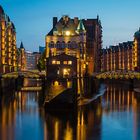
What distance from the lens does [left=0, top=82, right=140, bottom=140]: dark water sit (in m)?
52.4

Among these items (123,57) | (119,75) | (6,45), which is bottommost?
(119,75)

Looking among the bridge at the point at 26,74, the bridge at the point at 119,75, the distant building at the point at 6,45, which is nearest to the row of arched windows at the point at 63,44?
the bridge at the point at 26,74

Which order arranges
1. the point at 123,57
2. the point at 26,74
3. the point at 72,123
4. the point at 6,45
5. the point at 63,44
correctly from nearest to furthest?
the point at 72,123 < the point at 63,44 < the point at 26,74 < the point at 6,45 < the point at 123,57

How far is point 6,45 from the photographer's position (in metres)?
123

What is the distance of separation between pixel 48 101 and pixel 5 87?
40018mm

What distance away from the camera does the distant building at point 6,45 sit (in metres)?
115

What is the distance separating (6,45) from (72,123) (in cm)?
6682

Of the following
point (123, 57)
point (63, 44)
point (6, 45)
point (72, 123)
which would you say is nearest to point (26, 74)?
point (63, 44)

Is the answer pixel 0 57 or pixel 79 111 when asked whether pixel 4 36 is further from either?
pixel 79 111

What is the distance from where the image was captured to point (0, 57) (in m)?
113

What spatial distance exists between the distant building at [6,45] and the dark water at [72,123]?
1349 inches

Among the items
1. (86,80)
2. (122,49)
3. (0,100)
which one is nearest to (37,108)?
(0,100)

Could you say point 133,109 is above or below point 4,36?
below

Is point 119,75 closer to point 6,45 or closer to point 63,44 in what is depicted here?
point 63,44
